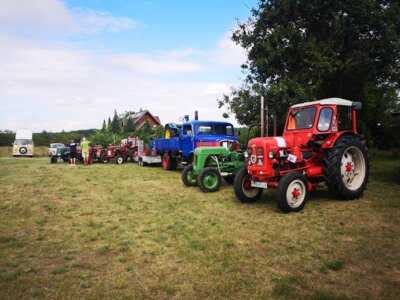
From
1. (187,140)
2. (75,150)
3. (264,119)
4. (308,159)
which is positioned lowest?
(308,159)

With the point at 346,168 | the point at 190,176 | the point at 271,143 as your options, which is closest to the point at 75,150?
the point at 190,176

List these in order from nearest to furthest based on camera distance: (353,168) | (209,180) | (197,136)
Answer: (353,168)
(209,180)
(197,136)

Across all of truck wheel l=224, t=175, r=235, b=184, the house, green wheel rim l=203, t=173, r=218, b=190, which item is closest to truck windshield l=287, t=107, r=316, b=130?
green wheel rim l=203, t=173, r=218, b=190

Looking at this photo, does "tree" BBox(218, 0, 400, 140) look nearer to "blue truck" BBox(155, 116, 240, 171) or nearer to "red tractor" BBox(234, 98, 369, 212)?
"blue truck" BBox(155, 116, 240, 171)

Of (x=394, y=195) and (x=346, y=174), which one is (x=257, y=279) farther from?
(x=394, y=195)

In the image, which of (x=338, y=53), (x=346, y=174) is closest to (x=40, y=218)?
(x=346, y=174)

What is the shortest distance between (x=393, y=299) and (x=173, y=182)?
8206 mm

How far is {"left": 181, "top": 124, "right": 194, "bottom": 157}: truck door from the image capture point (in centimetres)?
1279

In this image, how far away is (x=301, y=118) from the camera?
746 centimetres

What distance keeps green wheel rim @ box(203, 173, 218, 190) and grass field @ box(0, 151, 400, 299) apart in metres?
1.10

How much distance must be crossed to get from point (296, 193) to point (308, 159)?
1.08 metres

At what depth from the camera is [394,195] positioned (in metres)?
7.67

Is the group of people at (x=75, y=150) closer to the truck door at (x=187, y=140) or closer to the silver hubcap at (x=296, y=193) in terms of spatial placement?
the truck door at (x=187, y=140)

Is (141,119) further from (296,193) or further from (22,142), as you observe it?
(296,193)
